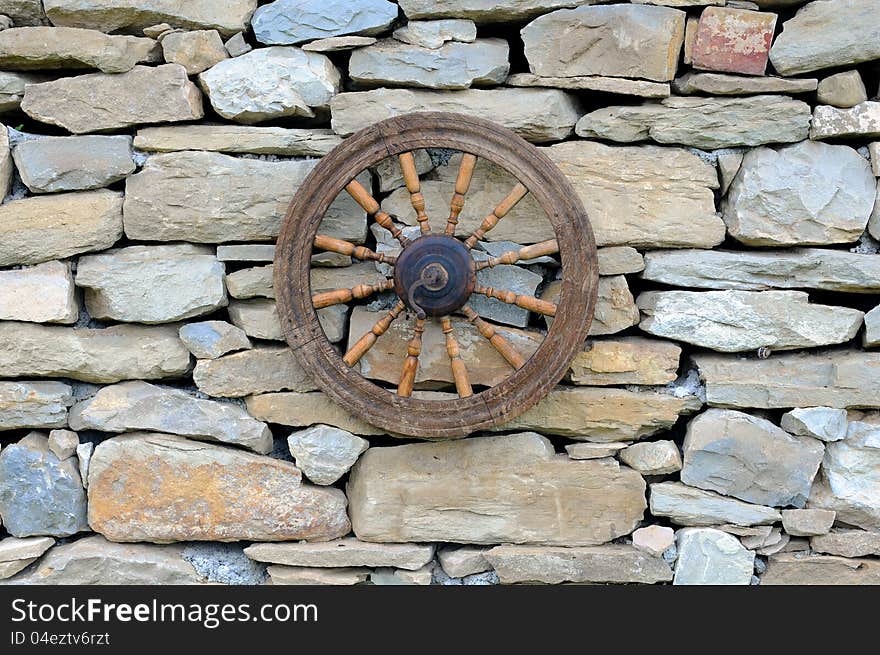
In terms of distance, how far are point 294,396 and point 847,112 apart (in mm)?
1913

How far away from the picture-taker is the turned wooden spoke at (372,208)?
245cm

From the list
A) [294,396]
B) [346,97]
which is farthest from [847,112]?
[294,396]

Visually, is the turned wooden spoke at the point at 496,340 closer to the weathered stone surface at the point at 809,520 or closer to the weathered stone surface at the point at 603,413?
the weathered stone surface at the point at 603,413

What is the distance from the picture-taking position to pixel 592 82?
2482 mm

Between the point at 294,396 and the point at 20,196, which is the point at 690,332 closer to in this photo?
A: the point at 294,396

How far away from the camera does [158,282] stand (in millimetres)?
2578

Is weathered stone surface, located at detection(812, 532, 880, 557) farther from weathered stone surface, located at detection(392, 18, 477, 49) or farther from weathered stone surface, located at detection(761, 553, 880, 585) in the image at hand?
weathered stone surface, located at detection(392, 18, 477, 49)

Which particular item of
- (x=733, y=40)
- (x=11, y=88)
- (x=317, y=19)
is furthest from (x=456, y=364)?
(x=11, y=88)

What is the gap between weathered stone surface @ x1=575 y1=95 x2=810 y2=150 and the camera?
247 cm

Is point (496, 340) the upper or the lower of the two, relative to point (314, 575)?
upper

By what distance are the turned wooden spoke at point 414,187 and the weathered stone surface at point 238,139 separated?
255 millimetres

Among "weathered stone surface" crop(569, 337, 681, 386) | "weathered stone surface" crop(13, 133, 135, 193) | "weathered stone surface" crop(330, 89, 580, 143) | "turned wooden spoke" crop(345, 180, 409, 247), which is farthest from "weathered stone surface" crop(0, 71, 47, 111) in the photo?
"weathered stone surface" crop(569, 337, 681, 386)

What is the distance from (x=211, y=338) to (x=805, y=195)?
189 centimetres

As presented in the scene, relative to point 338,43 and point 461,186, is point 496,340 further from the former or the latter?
point 338,43
